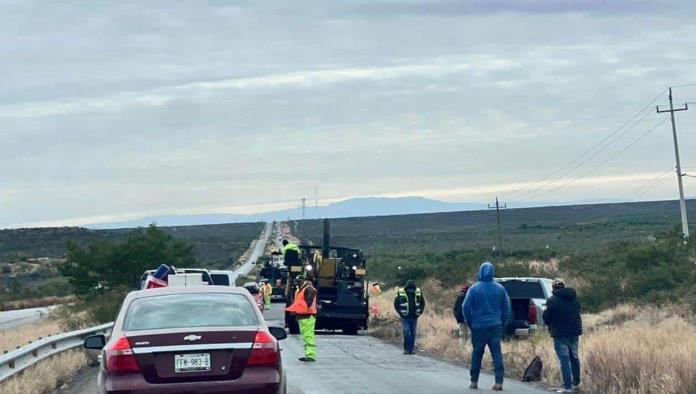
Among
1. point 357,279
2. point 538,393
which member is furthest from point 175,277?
point 357,279

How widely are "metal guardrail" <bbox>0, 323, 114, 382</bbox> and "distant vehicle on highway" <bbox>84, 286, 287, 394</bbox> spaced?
463cm

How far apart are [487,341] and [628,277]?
24261 millimetres

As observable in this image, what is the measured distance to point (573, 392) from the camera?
1526 cm

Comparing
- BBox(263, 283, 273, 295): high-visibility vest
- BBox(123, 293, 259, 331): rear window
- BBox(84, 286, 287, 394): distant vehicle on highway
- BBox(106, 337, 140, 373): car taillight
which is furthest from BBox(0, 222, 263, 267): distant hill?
BBox(106, 337, 140, 373): car taillight

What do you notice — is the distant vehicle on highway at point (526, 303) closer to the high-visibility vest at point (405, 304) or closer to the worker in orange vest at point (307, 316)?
the high-visibility vest at point (405, 304)

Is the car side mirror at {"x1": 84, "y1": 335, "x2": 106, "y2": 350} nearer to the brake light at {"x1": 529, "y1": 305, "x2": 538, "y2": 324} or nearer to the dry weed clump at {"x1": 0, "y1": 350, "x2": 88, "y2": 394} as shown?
the dry weed clump at {"x1": 0, "y1": 350, "x2": 88, "y2": 394}

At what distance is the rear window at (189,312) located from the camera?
35.0 feet

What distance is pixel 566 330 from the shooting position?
51.4ft

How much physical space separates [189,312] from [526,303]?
13.7 m

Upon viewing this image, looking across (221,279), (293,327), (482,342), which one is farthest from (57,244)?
(482,342)

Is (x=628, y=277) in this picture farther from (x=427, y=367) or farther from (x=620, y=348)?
(x=620, y=348)

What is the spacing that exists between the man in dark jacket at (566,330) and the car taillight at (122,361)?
7.27m

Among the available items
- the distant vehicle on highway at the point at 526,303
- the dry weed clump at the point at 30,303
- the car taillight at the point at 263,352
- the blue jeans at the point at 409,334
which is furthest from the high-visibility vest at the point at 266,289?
the car taillight at the point at 263,352

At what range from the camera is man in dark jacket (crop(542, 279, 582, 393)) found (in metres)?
15.4
